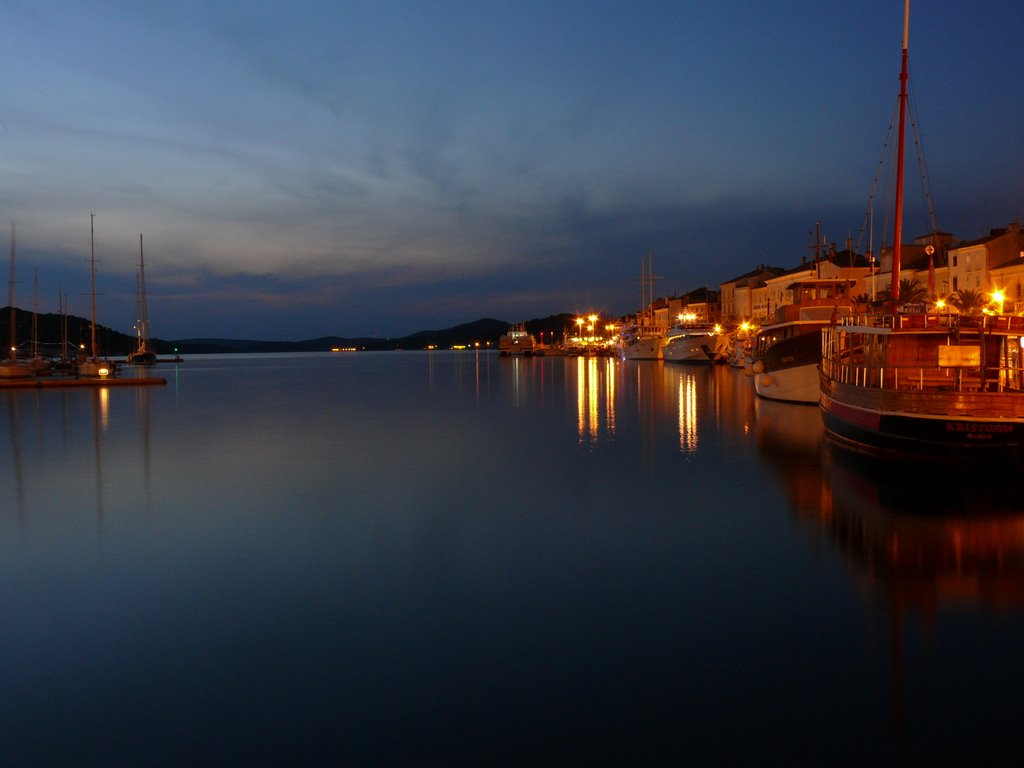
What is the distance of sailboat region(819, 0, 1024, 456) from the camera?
55.9 ft

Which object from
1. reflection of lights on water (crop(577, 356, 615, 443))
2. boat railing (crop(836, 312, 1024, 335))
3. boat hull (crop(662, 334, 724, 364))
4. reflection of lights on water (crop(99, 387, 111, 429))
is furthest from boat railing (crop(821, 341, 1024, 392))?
boat hull (crop(662, 334, 724, 364))

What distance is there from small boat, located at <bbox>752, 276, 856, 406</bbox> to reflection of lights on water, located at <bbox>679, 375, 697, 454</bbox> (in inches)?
157

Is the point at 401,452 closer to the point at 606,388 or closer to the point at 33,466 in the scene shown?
the point at 33,466

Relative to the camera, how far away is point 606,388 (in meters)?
54.7

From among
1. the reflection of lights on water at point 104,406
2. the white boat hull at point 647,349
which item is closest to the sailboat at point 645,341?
the white boat hull at point 647,349

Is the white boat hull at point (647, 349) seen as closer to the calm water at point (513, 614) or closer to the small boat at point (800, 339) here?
the small boat at point (800, 339)

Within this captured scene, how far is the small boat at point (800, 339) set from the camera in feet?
115

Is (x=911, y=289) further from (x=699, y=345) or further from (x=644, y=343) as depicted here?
(x=644, y=343)

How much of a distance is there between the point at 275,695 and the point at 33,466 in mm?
17957

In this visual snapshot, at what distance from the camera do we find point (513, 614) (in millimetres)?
9414

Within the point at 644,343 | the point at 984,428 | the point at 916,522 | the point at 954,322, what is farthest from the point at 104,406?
the point at 644,343

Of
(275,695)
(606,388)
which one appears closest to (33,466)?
(275,695)

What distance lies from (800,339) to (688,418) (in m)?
6.30

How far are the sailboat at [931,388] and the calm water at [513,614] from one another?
3.14 ft
